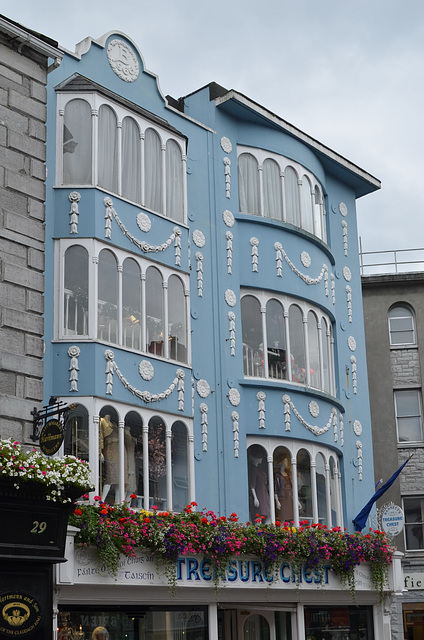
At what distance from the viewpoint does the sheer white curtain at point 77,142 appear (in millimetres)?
19625

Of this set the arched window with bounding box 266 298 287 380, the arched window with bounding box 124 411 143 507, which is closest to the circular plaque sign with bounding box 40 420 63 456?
the arched window with bounding box 124 411 143 507

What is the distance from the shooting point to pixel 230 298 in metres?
22.0

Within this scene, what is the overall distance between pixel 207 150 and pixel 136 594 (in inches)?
398

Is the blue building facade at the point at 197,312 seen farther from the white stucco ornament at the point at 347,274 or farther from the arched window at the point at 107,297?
the white stucco ornament at the point at 347,274

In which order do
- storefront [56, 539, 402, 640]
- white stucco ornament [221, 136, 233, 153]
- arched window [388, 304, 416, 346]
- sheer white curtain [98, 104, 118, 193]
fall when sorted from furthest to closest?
arched window [388, 304, 416, 346], white stucco ornament [221, 136, 233, 153], sheer white curtain [98, 104, 118, 193], storefront [56, 539, 402, 640]

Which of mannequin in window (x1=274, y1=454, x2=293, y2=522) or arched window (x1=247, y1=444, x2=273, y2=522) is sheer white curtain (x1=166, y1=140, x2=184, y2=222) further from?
mannequin in window (x1=274, y1=454, x2=293, y2=522)

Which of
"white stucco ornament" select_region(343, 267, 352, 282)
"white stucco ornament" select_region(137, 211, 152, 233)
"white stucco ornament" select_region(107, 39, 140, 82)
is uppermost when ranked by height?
"white stucco ornament" select_region(107, 39, 140, 82)

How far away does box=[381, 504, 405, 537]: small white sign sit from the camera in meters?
23.0

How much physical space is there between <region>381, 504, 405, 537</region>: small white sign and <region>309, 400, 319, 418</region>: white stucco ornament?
279 cm

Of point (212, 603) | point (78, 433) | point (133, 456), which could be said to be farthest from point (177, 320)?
point (212, 603)

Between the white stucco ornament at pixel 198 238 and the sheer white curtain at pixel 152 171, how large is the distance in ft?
3.88

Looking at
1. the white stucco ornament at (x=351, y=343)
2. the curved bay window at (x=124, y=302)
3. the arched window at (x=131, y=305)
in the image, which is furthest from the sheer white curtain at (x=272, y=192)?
the arched window at (x=131, y=305)

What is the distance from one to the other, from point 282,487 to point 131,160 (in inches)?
300

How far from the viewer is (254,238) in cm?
2286
